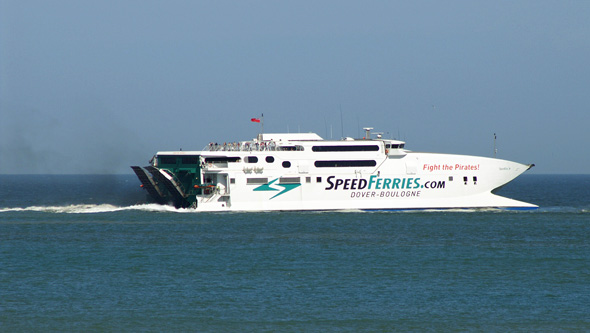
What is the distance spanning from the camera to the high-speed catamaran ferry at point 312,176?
48.4 m

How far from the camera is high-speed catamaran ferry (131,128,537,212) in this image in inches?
1906

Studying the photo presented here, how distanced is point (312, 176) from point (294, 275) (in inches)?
854

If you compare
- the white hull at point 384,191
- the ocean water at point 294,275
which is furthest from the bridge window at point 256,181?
the ocean water at point 294,275

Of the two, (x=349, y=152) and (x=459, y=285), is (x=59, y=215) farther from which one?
(x=459, y=285)

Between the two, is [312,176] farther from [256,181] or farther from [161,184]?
[161,184]

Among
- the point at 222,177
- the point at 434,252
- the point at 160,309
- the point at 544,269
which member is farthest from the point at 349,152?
the point at 160,309

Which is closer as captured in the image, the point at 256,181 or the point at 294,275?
the point at 294,275

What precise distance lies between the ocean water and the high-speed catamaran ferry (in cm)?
364

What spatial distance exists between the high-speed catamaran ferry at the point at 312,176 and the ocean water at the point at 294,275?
3640 mm

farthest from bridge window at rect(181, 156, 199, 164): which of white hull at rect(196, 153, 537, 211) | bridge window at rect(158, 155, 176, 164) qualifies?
white hull at rect(196, 153, 537, 211)

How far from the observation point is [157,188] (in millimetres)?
50688

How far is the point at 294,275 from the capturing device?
27297 millimetres

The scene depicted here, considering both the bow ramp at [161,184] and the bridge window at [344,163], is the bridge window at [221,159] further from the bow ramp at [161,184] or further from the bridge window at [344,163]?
the bridge window at [344,163]

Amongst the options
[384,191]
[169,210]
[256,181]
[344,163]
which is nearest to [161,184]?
[169,210]
